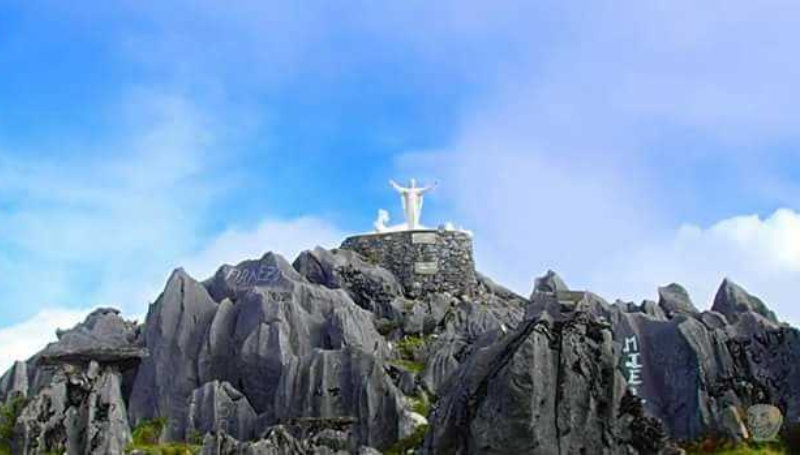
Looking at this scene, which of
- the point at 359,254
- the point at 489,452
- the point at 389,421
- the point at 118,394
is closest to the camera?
the point at 489,452

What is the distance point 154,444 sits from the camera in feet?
123

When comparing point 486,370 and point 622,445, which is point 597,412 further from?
point 486,370

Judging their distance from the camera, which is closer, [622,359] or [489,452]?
[489,452]

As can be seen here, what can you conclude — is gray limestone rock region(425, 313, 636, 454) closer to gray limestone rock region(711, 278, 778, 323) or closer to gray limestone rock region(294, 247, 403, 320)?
gray limestone rock region(711, 278, 778, 323)

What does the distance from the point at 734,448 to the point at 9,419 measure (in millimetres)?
26710

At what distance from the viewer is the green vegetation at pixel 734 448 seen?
95.8 feet

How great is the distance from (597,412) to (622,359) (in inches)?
913

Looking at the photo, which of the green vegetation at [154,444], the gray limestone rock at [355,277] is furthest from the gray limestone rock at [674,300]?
the green vegetation at [154,444]

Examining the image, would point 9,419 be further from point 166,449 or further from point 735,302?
point 735,302

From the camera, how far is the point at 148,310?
46.0 metres

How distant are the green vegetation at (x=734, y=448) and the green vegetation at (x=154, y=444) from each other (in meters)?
16.0

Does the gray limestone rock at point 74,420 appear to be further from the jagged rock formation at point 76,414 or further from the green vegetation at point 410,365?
the green vegetation at point 410,365

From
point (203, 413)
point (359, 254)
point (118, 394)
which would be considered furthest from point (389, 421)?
point (359, 254)

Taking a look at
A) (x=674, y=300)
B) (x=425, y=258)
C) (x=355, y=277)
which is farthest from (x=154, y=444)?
(x=674, y=300)
